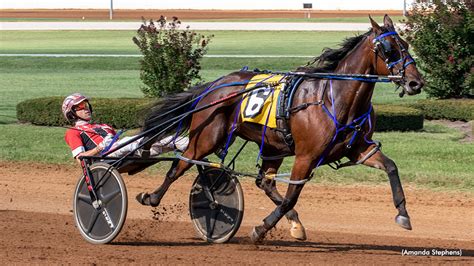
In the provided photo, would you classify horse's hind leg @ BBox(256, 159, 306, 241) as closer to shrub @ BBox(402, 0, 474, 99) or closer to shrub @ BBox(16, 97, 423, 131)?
shrub @ BBox(16, 97, 423, 131)

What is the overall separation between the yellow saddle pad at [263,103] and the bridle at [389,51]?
2.98 feet

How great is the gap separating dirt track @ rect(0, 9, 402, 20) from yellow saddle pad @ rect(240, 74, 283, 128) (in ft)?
143

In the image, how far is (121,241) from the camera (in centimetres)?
841

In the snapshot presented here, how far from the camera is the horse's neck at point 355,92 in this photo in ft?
24.3

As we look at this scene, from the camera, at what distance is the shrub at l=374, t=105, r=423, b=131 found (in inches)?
624

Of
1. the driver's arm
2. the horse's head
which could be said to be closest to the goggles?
the driver's arm

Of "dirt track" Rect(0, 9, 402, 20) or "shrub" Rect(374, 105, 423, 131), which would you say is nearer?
"shrub" Rect(374, 105, 423, 131)

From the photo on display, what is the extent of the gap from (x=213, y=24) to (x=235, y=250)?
3796 cm

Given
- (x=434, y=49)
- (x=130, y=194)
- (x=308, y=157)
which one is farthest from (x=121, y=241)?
(x=434, y=49)

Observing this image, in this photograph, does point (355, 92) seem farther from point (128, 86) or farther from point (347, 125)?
point (128, 86)

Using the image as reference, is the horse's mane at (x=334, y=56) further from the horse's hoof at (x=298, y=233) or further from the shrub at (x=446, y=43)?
the shrub at (x=446, y=43)

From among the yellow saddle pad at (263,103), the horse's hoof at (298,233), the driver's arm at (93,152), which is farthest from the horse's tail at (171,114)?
the horse's hoof at (298,233)

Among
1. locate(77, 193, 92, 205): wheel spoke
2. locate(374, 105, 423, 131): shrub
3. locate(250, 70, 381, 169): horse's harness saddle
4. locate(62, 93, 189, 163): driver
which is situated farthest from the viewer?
locate(374, 105, 423, 131): shrub

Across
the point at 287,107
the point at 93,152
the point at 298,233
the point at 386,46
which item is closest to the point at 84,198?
the point at 93,152
